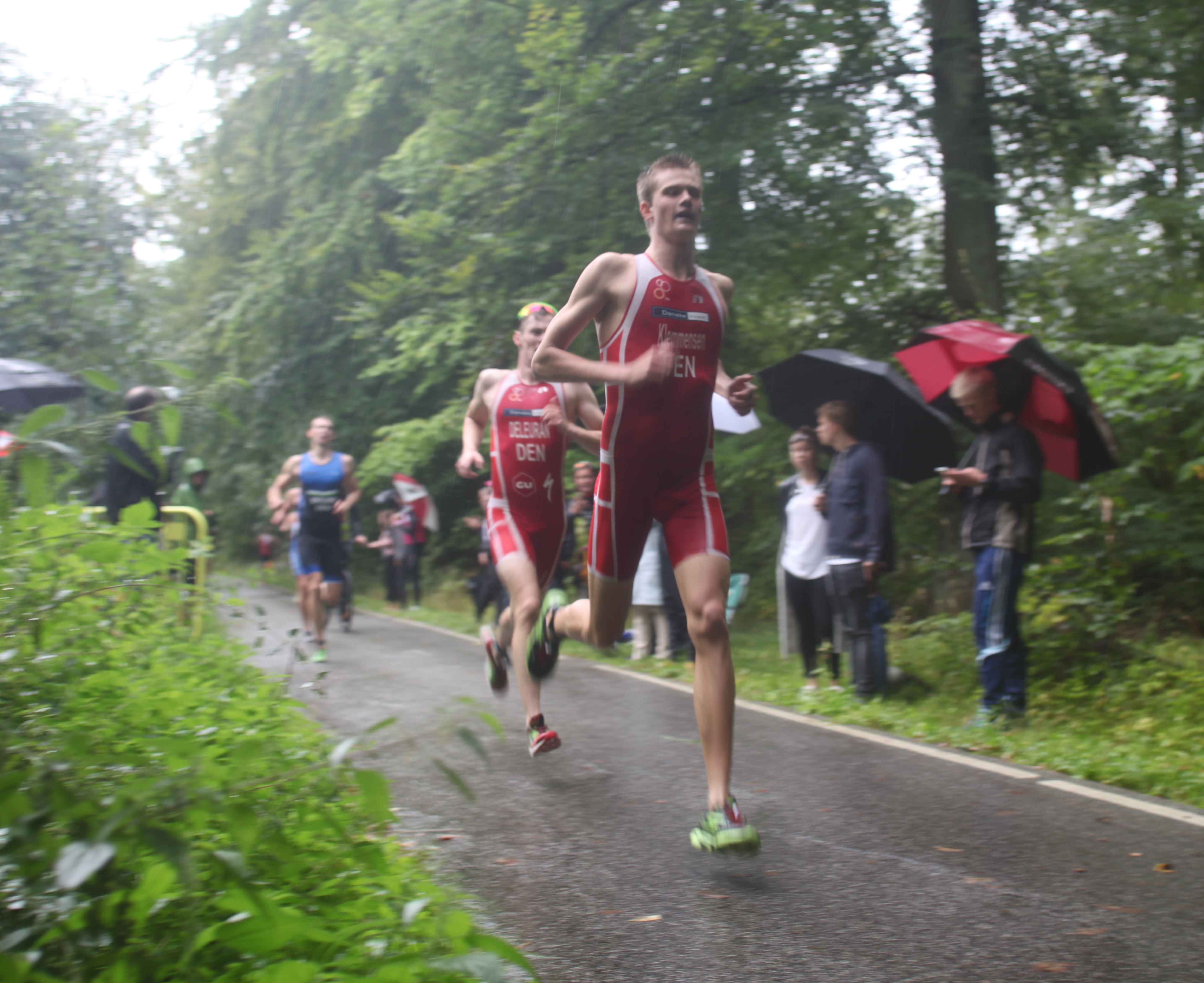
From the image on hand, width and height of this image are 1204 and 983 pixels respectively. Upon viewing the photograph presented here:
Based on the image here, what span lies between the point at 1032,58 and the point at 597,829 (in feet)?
32.3

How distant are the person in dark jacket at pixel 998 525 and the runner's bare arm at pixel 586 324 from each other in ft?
10.7

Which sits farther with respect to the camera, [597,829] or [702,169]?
[702,169]

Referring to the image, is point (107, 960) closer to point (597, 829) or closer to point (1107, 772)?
point (597, 829)

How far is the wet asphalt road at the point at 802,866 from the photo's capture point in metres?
3.12

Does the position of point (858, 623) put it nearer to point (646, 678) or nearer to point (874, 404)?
point (874, 404)

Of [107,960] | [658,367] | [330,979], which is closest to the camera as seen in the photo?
[107,960]

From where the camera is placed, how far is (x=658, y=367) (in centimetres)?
389

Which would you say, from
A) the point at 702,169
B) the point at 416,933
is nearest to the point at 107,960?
the point at 416,933

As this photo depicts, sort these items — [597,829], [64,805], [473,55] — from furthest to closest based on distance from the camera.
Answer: [473,55], [597,829], [64,805]

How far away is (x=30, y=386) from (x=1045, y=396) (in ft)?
17.8

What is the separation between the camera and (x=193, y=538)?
407 inches

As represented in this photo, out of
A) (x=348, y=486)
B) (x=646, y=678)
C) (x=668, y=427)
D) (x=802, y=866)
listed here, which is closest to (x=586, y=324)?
(x=668, y=427)

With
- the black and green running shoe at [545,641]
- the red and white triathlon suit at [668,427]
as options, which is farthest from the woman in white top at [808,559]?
the red and white triathlon suit at [668,427]

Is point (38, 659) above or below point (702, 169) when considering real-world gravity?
below
